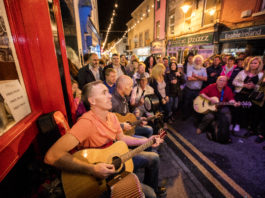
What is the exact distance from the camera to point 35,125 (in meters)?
1.67

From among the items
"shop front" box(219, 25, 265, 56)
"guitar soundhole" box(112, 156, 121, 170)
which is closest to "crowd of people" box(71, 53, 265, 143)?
"guitar soundhole" box(112, 156, 121, 170)

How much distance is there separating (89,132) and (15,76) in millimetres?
1066

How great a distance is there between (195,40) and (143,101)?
11315 mm

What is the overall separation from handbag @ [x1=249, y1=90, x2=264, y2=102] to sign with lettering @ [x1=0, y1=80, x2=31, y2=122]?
521cm

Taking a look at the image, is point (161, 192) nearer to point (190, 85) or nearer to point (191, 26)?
point (190, 85)

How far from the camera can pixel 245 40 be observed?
306 inches

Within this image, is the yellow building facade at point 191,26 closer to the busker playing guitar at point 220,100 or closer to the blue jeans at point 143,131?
the busker playing guitar at point 220,100

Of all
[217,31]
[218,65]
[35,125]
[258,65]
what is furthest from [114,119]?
[217,31]

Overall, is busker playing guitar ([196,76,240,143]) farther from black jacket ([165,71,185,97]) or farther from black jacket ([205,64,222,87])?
black jacket ([205,64,222,87])

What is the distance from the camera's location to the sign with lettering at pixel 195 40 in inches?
407

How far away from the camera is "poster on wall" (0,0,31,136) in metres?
1.30

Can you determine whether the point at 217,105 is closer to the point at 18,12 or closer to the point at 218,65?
the point at 218,65

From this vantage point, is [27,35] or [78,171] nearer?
[78,171]

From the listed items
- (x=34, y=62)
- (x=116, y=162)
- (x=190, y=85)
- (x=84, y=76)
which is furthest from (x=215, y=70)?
(x=34, y=62)
